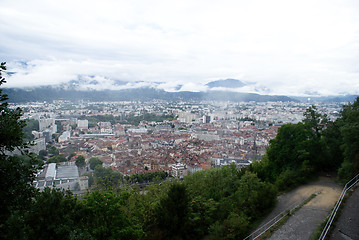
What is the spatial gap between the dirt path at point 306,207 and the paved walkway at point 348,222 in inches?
16.8

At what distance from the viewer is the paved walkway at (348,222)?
4.12 meters

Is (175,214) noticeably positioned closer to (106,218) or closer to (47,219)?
(106,218)

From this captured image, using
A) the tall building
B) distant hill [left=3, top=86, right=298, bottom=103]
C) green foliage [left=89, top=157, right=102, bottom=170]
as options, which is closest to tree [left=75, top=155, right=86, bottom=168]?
green foliage [left=89, top=157, right=102, bottom=170]

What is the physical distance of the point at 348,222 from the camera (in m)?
4.53

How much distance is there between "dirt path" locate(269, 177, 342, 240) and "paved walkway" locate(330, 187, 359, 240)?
1.37 feet

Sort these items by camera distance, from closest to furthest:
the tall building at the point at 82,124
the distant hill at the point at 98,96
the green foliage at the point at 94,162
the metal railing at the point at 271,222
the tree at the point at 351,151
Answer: the metal railing at the point at 271,222 → the tree at the point at 351,151 → the green foliage at the point at 94,162 → the tall building at the point at 82,124 → the distant hill at the point at 98,96

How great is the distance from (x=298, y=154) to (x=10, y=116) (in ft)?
27.4

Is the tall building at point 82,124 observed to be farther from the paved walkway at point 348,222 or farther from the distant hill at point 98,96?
the paved walkway at point 348,222

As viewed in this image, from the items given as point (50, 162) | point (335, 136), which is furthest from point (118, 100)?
point (335, 136)

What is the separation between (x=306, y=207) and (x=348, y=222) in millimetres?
1308

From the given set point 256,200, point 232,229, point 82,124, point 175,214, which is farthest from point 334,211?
point 82,124

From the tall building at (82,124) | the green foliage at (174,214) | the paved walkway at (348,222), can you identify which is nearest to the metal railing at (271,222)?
the paved walkway at (348,222)

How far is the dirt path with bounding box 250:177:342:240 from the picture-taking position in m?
4.72

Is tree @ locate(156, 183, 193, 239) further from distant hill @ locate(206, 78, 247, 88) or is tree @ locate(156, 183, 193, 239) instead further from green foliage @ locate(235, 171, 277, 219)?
distant hill @ locate(206, 78, 247, 88)
